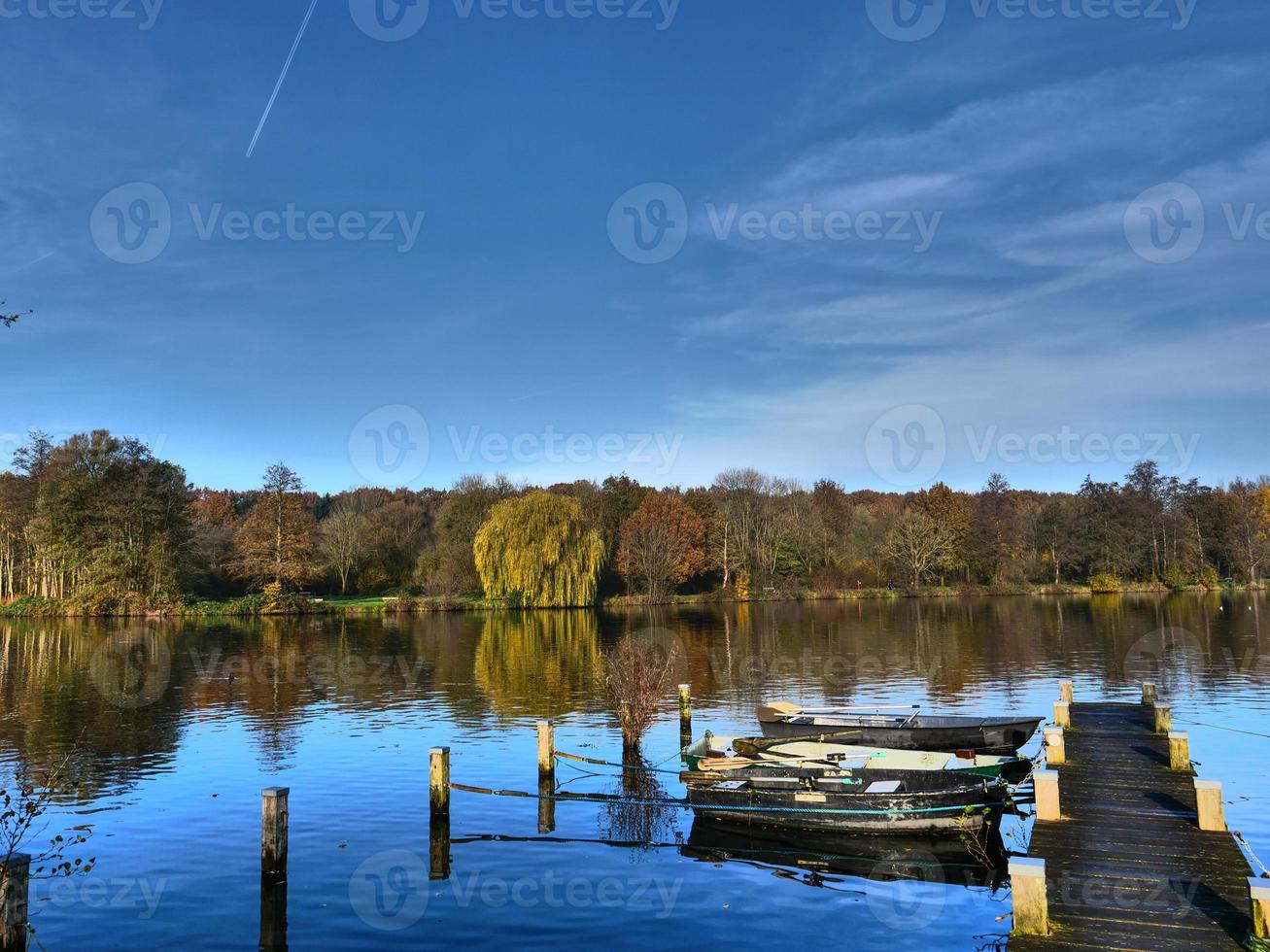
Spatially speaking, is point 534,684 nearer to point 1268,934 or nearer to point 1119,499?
point 1268,934

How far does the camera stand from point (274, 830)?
1192 cm

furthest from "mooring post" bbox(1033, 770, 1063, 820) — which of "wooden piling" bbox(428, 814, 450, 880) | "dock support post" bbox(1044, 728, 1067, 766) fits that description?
"wooden piling" bbox(428, 814, 450, 880)

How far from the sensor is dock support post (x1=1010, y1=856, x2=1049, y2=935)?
8.84m

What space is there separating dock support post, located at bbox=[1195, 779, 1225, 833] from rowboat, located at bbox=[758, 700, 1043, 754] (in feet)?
19.2

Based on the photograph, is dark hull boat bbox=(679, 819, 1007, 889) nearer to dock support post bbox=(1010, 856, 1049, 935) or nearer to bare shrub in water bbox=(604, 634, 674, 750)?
dock support post bbox=(1010, 856, 1049, 935)

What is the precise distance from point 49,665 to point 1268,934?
1701 inches

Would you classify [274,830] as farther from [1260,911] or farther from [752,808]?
[1260,911]

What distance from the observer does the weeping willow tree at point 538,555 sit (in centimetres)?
7356

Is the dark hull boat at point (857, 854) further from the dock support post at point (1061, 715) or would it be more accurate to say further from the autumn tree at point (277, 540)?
the autumn tree at point (277, 540)

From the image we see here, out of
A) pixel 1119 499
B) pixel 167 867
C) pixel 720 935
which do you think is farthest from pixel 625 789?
pixel 1119 499

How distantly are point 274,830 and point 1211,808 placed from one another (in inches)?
506

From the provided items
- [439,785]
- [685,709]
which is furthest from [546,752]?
[685,709]

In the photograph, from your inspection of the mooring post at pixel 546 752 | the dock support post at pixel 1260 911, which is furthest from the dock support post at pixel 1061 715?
the dock support post at pixel 1260 911

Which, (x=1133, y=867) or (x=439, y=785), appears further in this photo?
(x=439, y=785)
